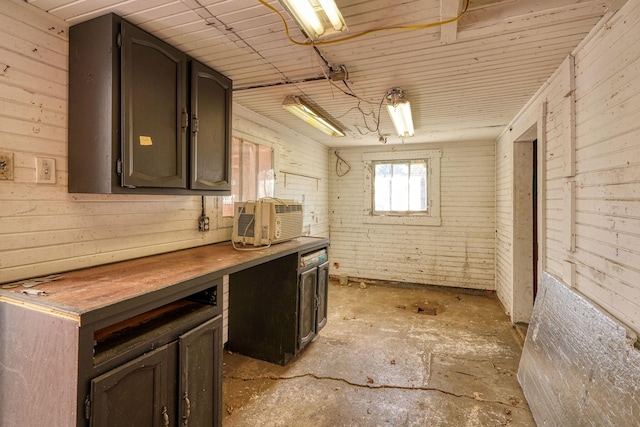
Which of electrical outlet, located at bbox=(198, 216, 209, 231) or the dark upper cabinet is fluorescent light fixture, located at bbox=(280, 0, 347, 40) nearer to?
the dark upper cabinet

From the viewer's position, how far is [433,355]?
116 inches

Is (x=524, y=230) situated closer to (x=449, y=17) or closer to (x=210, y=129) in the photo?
(x=449, y=17)

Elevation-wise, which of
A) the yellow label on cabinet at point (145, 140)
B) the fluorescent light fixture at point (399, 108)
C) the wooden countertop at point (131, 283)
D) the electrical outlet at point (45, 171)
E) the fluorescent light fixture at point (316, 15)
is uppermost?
the fluorescent light fixture at point (399, 108)

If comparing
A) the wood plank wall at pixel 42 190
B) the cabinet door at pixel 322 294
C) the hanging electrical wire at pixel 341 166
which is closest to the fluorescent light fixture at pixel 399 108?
the cabinet door at pixel 322 294

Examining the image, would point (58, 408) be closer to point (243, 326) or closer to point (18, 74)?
point (18, 74)

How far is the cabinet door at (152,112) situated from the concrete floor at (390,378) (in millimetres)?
1665

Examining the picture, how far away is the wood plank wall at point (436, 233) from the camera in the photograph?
485 cm

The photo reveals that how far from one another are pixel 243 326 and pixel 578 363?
2497 mm

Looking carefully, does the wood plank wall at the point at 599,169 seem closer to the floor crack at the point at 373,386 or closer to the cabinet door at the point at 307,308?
the floor crack at the point at 373,386

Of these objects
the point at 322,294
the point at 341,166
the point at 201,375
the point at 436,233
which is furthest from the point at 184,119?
the point at 436,233

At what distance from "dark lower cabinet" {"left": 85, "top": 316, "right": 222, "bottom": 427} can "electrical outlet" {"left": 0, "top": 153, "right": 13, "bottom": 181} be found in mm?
1105

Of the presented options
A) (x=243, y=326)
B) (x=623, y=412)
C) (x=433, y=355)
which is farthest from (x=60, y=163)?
(x=433, y=355)

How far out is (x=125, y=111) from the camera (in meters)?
1.67

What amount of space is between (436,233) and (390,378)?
10.0ft
